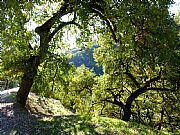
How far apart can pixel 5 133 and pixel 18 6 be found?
24.3 ft

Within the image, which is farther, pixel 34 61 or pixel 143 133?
pixel 34 61

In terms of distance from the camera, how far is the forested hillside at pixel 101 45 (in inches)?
750

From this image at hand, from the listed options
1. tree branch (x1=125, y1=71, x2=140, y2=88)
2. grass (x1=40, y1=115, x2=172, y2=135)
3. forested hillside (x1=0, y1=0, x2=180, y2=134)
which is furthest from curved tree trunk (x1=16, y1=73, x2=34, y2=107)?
tree branch (x1=125, y1=71, x2=140, y2=88)

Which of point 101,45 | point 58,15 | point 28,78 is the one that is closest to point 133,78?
point 101,45

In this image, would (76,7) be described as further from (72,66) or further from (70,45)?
(70,45)

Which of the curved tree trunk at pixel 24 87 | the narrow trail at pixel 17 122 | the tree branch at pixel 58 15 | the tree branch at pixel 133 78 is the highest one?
the tree branch at pixel 58 15

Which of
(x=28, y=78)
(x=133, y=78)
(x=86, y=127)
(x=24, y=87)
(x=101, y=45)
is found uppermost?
(x=101, y=45)

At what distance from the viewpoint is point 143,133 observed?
1981 cm

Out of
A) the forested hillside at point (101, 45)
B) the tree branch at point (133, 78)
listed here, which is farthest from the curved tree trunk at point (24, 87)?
the tree branch at point (133, 78)

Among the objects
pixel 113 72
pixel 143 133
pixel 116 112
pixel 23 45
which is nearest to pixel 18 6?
pixel 23 45

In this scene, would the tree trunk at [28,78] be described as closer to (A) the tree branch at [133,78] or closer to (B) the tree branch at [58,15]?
(B) the tree branch at [58,15]

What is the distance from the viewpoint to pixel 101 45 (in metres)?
32.8

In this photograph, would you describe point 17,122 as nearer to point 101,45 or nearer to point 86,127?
point 86,127

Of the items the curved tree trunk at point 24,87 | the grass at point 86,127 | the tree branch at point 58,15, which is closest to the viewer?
the grass at point 86,127
